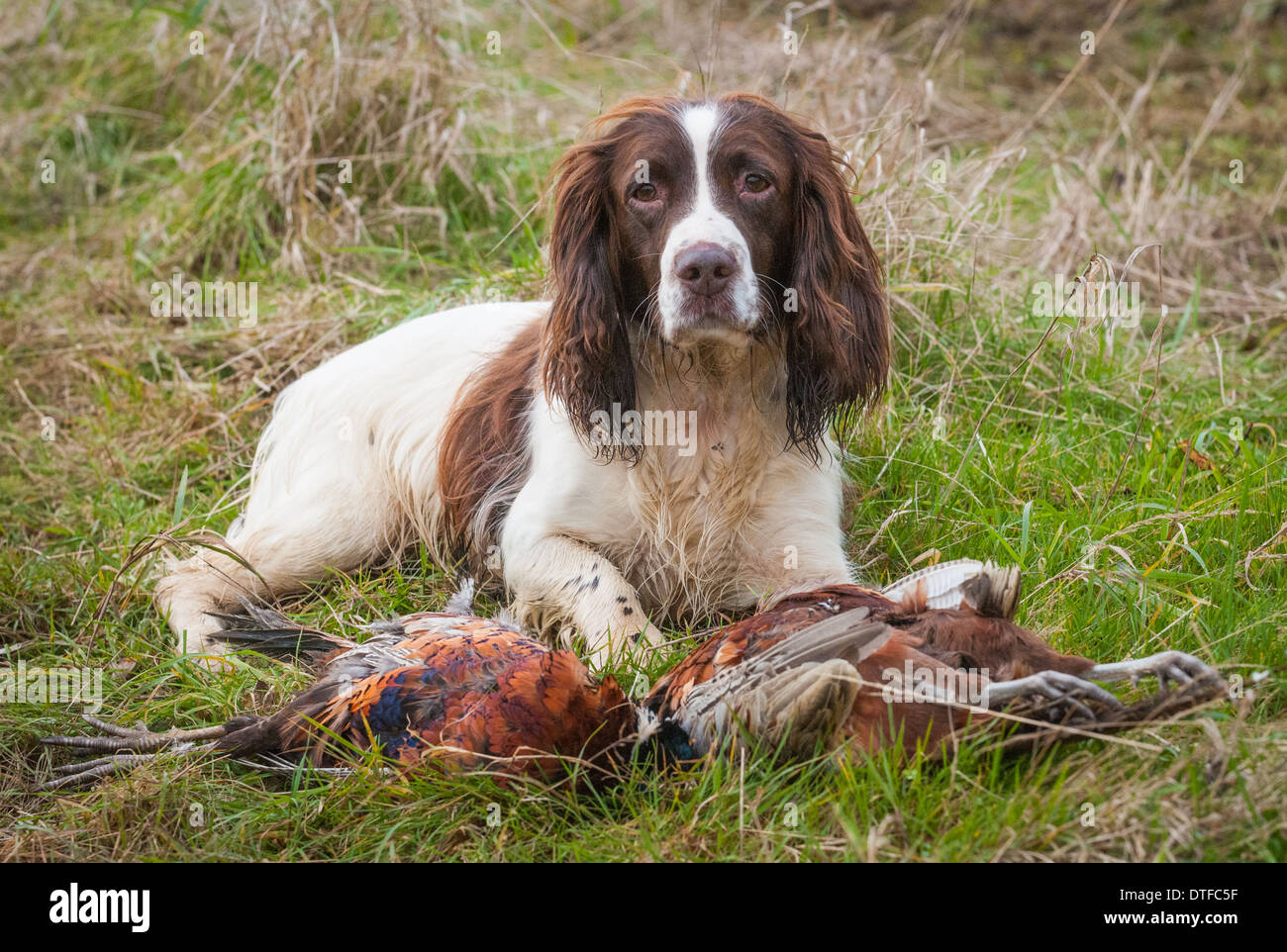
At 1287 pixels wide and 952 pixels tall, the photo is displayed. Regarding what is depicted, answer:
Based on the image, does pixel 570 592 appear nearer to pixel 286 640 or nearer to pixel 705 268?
pixel 286 640

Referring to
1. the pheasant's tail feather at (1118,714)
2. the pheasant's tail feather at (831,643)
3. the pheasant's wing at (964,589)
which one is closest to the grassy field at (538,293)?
the pheasant's tail feather at (1118,714)

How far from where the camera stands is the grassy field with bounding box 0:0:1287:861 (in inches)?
101

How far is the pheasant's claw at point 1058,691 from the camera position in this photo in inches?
95.0

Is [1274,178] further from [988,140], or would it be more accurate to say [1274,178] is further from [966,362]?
[966,362]

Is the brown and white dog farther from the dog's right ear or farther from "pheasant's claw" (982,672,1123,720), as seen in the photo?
"pheasant's claw" (982,672,1123,720)

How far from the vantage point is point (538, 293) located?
16.5 ft

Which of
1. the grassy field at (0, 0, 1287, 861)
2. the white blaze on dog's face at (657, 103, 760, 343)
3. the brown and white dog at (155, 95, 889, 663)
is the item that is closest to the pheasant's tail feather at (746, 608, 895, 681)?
the grassy field at (0, 0, 1287, 861)

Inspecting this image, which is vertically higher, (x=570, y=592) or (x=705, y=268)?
(x=705, y=268)

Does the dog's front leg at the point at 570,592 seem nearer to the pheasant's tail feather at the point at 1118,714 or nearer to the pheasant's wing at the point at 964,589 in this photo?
the pheasant's wing at the point at 964,589

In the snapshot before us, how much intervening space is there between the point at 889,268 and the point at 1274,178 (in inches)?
123

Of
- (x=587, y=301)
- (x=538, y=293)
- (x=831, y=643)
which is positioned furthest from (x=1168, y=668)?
(x=538, y=293)

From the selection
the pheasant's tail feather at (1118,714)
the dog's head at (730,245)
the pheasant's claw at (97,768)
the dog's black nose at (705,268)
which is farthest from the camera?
the dog's head at (730,245)

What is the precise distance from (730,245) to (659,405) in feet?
1.88

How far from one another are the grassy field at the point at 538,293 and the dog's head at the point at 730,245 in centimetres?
58
